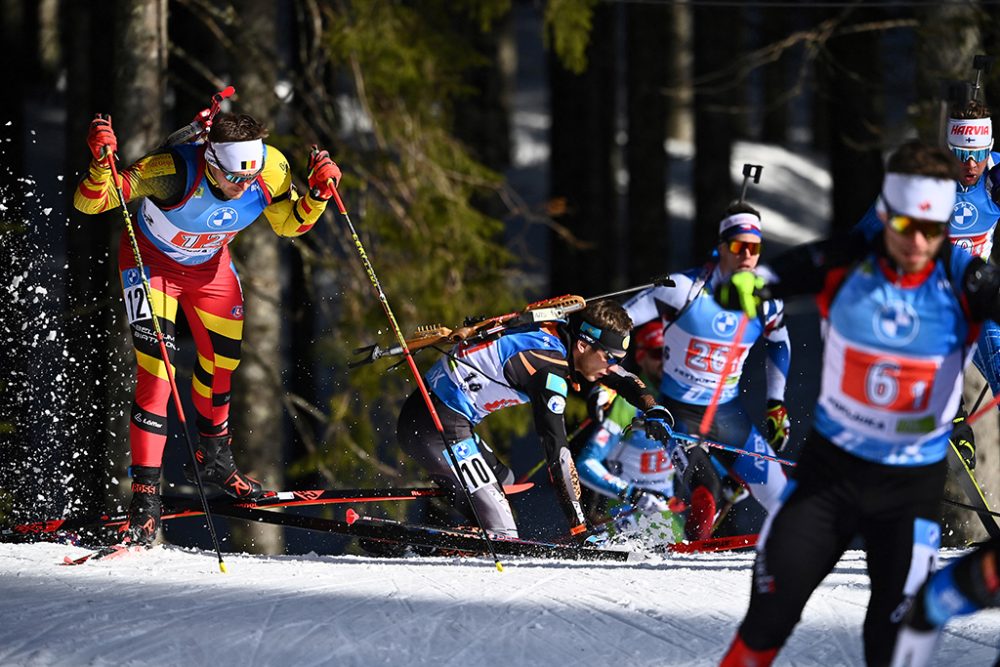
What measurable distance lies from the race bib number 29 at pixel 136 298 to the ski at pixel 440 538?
127 cm

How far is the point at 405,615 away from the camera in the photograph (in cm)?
585

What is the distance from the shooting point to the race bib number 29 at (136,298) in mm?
6906

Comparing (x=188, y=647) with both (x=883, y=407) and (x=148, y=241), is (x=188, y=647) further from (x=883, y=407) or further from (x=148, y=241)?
(x=883, y=407)

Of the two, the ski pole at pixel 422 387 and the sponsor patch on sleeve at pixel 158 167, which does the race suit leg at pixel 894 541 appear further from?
the sponsor patch on sleeve at pixel 158 167

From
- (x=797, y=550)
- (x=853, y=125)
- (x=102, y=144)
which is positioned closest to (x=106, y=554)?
(x=102, y=144)

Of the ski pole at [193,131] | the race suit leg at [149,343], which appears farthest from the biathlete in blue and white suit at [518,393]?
the ski pole at [193,131]

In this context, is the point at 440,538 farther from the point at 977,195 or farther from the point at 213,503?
the point at 977,195

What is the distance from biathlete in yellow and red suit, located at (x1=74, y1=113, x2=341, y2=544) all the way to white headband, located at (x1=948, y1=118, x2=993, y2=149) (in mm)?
3231

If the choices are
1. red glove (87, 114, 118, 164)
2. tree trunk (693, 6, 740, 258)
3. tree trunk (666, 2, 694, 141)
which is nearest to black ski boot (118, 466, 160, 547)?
red glove (87, 114, 118, 164)

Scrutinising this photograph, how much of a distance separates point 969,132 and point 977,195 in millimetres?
378

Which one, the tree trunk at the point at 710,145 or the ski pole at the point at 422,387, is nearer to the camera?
the ski pole at the point at 422,387

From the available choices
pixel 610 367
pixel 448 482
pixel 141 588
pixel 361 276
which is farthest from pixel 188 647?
pixel 361 276

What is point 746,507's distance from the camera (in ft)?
42.6

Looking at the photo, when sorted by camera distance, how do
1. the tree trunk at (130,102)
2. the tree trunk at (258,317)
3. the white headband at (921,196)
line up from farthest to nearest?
the tree trunk at (258,317), the tree trunk at (130,102), the white headband at (921,196)
